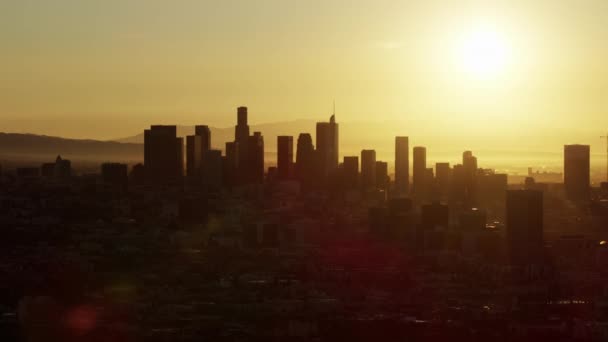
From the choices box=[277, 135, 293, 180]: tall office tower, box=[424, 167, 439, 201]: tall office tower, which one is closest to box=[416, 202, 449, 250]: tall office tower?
box=[424, 167, 439, 201]: tall office tower

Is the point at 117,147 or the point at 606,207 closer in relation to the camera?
the point at 606,207

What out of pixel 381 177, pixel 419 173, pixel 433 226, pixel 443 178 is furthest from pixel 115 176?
pixel 433 226

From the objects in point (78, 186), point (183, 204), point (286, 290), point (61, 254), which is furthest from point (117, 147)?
point (286, 290)

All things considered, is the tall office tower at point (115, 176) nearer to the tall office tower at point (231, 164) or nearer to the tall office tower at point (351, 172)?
the tall office tower at point (231, 164)

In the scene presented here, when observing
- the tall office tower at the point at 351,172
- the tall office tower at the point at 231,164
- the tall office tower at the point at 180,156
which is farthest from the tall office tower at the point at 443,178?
the tall office tower at the point at 180,156

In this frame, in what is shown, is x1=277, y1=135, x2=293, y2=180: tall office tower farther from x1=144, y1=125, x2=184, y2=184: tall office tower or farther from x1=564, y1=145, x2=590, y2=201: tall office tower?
x1=564, y1=145, x2=590, y2=201: tall office tower

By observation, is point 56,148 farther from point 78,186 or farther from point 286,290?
point 286,290

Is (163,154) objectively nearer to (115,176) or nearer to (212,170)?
(212,170)
